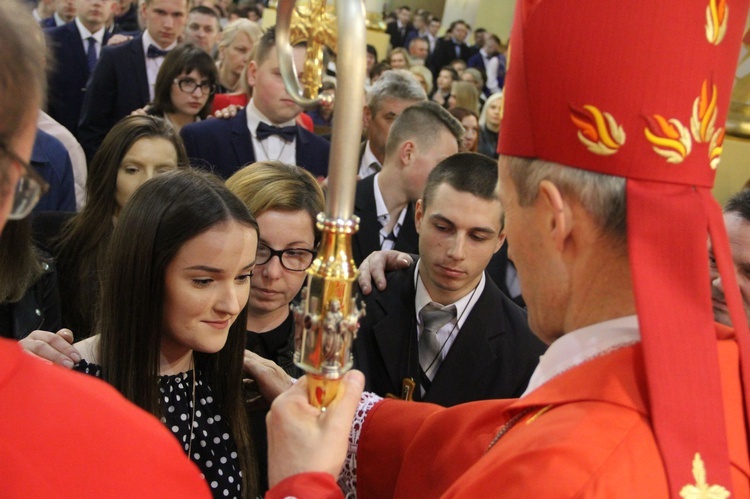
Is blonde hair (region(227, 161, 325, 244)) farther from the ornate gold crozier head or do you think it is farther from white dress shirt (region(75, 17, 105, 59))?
white dress shirt (region(75, 17, 105, 59))

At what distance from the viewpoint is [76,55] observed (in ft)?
22.1

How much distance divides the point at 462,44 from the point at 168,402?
1439cm

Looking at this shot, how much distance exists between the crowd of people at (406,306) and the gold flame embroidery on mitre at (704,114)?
12 millimetres

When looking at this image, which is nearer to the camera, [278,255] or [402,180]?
[278,255]

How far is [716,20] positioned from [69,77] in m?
5.80

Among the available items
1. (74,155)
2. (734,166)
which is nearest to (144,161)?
(74,155)

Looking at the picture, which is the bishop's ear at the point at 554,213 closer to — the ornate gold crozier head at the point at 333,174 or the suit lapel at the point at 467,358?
the ornate gold crozier head at the point at 333,174

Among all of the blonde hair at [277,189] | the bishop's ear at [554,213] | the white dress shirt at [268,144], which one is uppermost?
the bishop's ear at [554,213]

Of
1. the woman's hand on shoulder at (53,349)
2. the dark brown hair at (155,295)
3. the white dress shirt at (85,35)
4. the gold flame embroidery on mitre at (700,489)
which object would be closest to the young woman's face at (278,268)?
the dark brown hair at (155,295)

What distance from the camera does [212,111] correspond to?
581 centimetres

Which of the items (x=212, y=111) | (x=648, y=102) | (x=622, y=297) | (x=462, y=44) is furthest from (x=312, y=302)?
(x=462, y=44)

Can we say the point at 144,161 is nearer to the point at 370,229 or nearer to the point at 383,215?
the point at 370,229

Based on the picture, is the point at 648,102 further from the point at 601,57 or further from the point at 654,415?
the point at 654,415

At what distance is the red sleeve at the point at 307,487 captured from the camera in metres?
1.59
